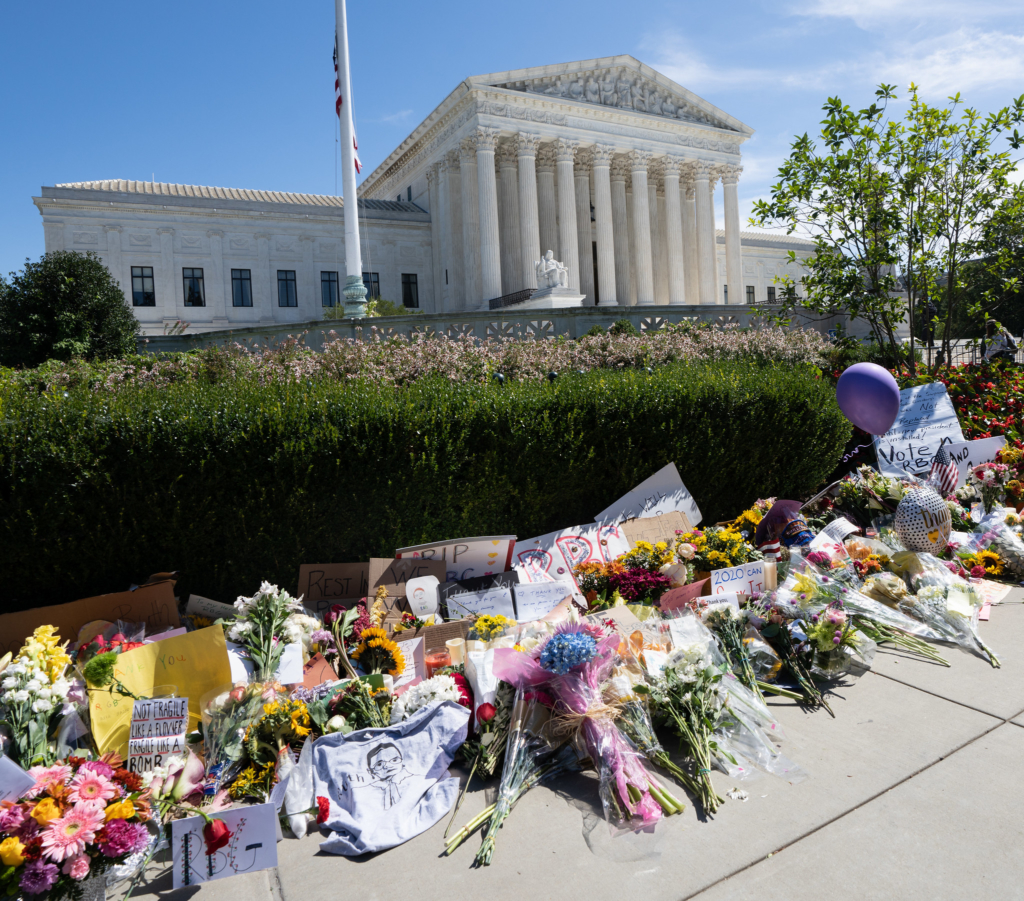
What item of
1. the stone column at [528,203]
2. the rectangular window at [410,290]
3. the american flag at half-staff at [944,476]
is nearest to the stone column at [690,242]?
the stone column at [528,203]

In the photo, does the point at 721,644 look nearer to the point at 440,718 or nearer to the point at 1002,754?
the point at 1002,754

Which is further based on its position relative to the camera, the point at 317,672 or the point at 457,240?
the point at 457,240

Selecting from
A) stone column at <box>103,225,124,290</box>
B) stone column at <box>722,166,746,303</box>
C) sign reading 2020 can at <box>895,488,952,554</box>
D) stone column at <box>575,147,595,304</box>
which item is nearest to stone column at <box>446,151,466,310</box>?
stone column at <box>575,147,595,304</box>

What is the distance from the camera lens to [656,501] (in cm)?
612

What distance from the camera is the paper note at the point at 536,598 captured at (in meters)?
4.69

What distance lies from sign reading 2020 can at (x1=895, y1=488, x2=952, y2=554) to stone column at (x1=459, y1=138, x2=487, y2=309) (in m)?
31.0

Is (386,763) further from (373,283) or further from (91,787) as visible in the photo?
(373,283)

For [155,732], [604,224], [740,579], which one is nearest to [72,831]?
[155,732]

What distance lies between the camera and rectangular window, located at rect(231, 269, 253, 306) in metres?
36.5

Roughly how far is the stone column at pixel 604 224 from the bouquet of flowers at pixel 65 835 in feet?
121

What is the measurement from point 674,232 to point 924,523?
123 ft

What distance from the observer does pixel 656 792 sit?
2951 mm

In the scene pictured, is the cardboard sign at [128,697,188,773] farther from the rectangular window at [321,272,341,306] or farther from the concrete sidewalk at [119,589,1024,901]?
the rectangular window at [321,272,341,306]

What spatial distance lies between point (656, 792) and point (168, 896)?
75.5 inches
